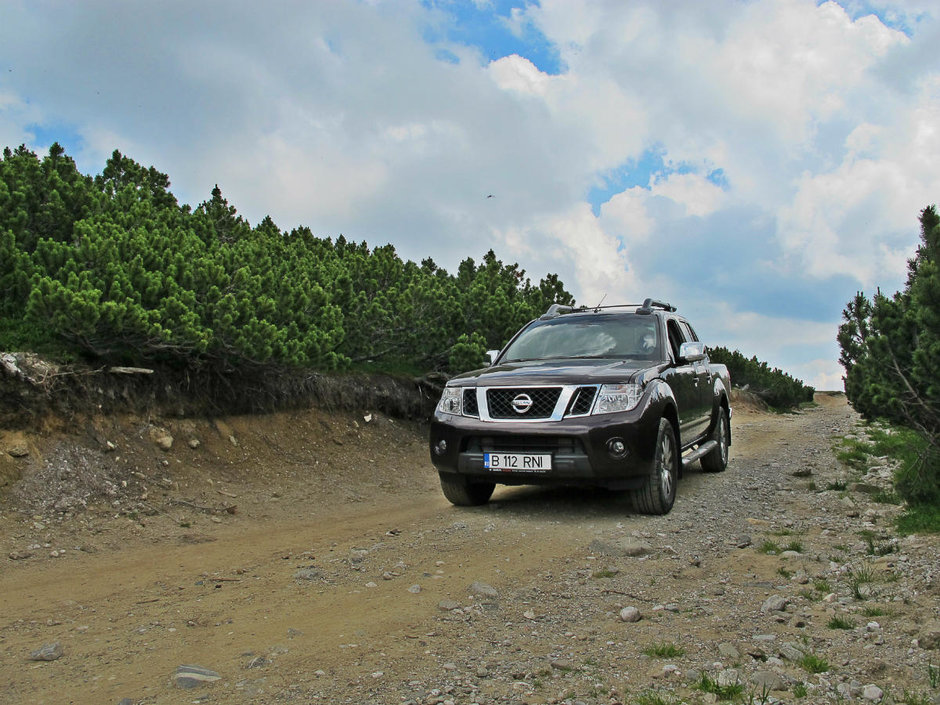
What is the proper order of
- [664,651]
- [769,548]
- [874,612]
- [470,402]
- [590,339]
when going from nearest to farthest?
[664,651] < [874,612] < [769,548] < [470,402] < [590,339]

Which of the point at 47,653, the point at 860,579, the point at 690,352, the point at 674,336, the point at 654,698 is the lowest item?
the point at 47,653

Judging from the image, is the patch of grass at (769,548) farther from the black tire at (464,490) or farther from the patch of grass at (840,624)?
the black tire at (464,490)

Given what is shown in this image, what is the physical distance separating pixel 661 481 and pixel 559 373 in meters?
1.33

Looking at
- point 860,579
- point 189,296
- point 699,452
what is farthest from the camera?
point 189,296

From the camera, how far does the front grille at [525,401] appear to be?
6.53m

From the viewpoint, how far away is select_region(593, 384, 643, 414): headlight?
6.43m

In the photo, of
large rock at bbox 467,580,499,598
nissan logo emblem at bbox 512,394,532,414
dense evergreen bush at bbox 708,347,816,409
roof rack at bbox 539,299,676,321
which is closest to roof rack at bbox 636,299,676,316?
roof rack at bbox 539,299,676,321

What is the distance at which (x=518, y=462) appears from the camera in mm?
6504

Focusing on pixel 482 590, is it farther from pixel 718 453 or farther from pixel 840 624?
pixel 718 453

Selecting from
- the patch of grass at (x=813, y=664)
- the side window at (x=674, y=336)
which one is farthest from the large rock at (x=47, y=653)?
the side window at (x=674, y=336)

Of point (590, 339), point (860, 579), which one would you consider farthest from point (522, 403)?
point (860, 579)

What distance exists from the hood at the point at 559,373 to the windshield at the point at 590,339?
35cm

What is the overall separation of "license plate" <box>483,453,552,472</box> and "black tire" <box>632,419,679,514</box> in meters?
0.89

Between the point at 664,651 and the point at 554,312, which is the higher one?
the point at 554,312
